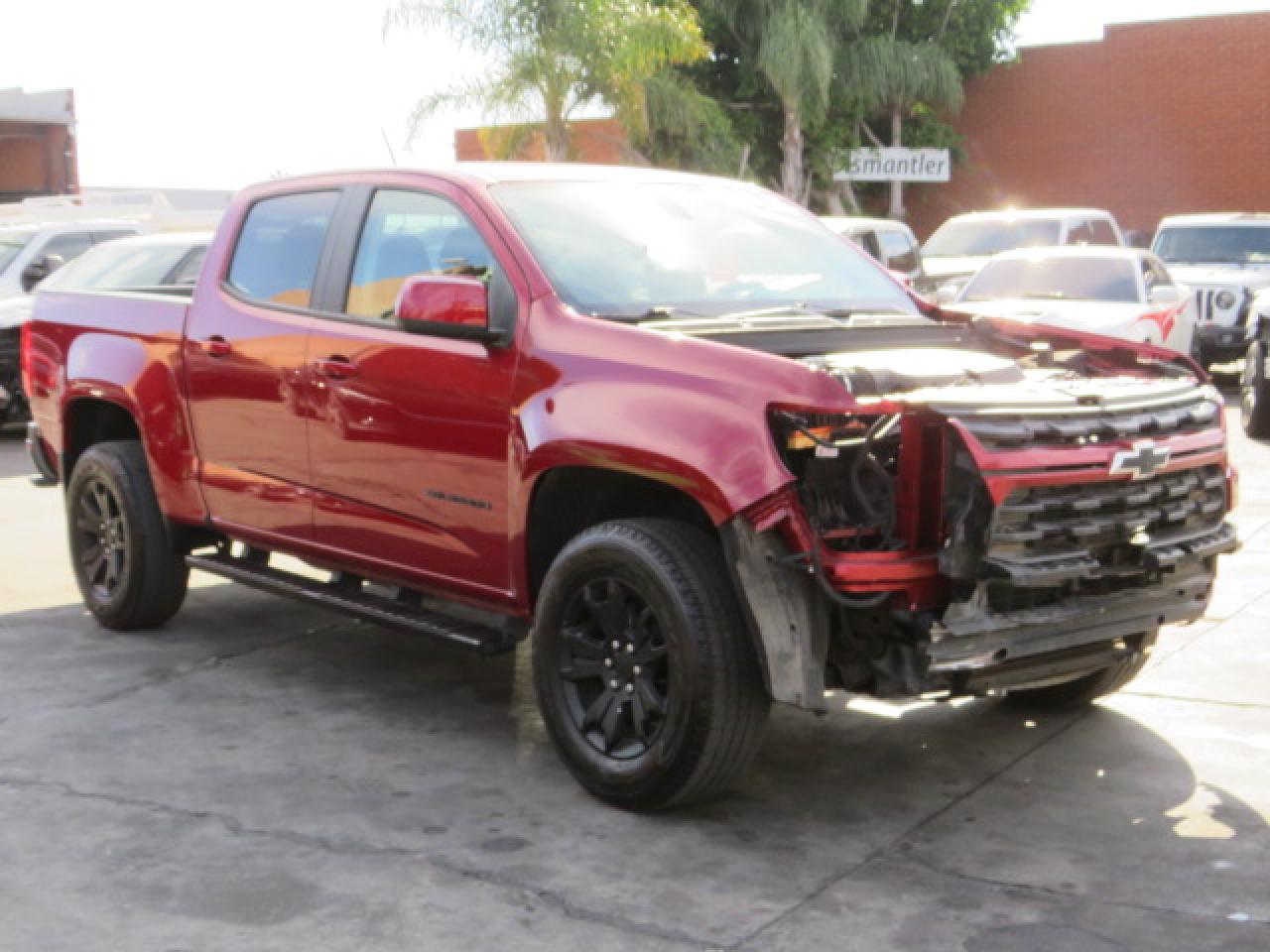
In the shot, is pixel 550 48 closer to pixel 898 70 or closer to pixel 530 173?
pixel 898 70

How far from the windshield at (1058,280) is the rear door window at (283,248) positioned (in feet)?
31.6

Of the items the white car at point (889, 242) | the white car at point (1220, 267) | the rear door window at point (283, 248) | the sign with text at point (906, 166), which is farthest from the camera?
the sign with text at point (906, 166)

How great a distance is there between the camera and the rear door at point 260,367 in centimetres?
650

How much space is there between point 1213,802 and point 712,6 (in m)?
28.8

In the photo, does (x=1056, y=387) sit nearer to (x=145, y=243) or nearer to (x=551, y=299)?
(x=551, y=299)

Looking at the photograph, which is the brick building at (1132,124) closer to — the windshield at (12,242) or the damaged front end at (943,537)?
the windshield at (12,242)

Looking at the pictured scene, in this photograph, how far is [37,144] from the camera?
29.2m

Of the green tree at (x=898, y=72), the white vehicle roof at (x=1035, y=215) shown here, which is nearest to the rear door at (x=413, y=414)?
the white vehicle roof at (x=1035, y=215)

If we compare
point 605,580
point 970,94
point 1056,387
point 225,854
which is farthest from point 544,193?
point 970,94

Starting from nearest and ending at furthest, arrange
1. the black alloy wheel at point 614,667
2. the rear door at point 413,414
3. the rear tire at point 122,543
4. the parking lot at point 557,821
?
the parking lot at point 557,821
the black alloy wheel at point 614,667
the rear door at point 413,414
the rear tire at point 122,543

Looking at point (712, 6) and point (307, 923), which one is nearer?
point (307, 923)

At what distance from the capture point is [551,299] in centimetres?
555

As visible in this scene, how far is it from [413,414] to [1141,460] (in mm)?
2285

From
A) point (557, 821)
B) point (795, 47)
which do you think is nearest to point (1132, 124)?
point (795, 47)
